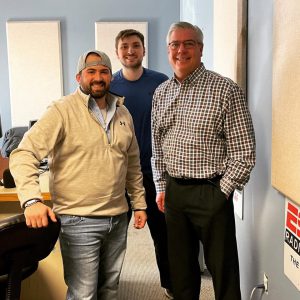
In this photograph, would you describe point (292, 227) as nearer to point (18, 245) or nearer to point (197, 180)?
point (197, 180)

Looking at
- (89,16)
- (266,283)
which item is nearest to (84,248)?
(266,283)

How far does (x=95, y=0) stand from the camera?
5336 millimetres

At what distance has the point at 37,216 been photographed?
1.45 metres

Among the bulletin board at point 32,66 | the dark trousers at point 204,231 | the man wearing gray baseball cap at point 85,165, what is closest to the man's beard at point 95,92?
the man wearing gray baseball cap at point 85,165

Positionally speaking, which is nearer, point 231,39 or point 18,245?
point 18,245

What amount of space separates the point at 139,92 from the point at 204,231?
94cm

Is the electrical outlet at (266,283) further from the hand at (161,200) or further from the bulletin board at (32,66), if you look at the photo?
the bulletin board at (32,66)

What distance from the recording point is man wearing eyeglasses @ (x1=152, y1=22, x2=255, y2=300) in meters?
1.75

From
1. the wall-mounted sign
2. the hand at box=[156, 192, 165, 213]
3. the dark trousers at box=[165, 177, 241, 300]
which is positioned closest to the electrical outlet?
the dark trousers at box=[165, 177, 241, 300]

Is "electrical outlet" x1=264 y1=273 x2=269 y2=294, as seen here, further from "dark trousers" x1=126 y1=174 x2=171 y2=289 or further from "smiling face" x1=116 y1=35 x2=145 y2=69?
"smiling face" x1=116 y1=35 x2=145 y2=69

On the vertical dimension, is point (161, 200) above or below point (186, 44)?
below

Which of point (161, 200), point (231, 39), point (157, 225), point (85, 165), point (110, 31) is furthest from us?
point (110, 31)

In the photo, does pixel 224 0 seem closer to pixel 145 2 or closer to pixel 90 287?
pixel 90 287

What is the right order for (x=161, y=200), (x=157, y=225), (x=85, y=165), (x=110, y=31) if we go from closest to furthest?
(x=85, y=165)
(x=161, y=200)
(x=157, y=225)
(x=110, y=31)
